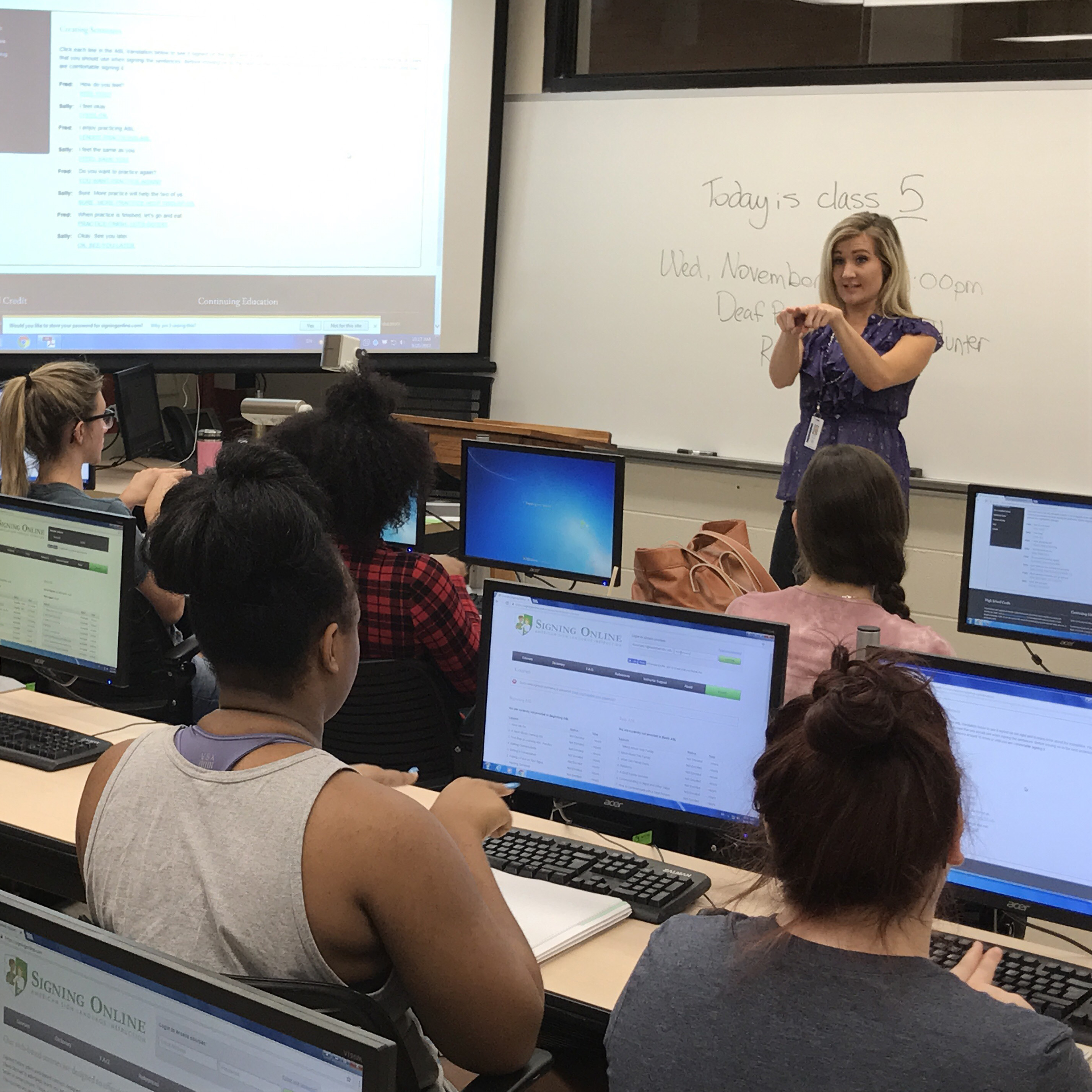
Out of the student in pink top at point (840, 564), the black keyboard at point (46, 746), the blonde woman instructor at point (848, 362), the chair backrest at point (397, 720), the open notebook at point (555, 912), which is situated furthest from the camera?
the blonde woman instructor at point (848, 362)

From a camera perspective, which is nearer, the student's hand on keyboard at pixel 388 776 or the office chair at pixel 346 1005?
the office chair at pixel 346 1005

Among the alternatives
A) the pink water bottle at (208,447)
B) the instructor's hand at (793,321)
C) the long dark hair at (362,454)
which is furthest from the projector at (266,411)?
the instructor's hand at (793,321)

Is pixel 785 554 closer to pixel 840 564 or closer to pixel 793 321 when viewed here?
pixel 793 321

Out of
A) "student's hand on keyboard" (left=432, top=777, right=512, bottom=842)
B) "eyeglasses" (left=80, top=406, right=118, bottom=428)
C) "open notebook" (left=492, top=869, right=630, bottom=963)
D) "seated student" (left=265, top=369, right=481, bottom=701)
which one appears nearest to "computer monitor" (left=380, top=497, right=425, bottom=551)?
"seated student" (left=265, top=369, right=481, bottom=701)

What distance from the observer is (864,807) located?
110cm

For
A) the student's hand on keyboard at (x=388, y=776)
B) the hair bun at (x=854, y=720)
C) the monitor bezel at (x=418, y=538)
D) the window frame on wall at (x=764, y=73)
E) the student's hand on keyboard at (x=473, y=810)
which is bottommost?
the student's hand on keyboard at (x=388, y=776)

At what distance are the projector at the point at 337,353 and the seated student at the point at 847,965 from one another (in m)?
2.98

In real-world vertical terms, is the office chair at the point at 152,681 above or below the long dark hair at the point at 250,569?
below

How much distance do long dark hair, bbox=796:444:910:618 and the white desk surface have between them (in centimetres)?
61

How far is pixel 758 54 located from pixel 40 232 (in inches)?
106

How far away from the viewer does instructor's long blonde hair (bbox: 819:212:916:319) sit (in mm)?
3797

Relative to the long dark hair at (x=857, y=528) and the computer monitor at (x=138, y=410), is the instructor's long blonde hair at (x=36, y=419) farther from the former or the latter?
the long dark hair at (x=857, y=528)

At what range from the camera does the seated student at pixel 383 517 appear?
8.47 ft

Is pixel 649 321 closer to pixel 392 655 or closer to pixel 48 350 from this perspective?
pixel 48 350
